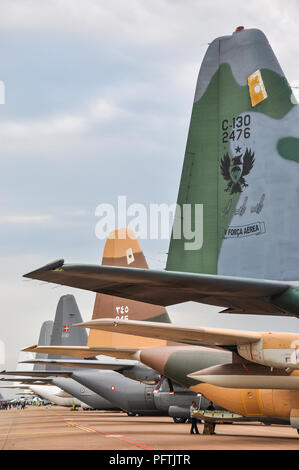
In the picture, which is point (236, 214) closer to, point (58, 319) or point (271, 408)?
point (271, 408)

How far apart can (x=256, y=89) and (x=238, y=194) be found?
1.86m

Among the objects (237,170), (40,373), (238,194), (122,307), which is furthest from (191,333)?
(40,373)

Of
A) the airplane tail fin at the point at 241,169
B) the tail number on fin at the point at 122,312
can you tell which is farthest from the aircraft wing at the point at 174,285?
the tail number on fin at the point at 122,312

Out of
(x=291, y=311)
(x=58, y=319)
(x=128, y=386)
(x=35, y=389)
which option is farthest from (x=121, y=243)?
(x=35, y=389)

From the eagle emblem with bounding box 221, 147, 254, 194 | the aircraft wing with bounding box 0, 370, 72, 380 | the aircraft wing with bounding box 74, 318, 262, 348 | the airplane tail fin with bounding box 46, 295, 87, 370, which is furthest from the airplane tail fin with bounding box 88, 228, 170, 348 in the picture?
the eagle emblem with bounding box 221, 147, 254, 194

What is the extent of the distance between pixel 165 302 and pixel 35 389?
69.1 meters

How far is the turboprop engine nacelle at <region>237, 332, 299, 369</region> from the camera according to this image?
45.1 feet

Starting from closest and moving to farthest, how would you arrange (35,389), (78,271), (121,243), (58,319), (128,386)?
(78,271), (121,243), (128,386), (58,319), (35,389)

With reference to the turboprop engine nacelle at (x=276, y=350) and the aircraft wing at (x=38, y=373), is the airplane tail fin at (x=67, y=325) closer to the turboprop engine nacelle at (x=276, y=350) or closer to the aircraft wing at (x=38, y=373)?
the aircraft wing at (x=38, y=373)

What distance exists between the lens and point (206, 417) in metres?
21.5

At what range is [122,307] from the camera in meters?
29.9

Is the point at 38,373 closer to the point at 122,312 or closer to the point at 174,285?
the point at 122,312

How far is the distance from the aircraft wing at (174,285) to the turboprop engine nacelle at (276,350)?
15.7 ft

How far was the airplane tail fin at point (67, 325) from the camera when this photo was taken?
146ft
